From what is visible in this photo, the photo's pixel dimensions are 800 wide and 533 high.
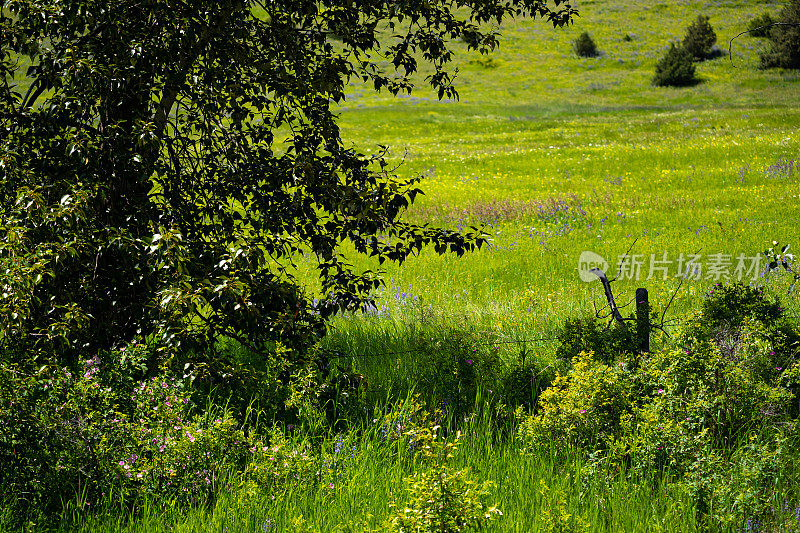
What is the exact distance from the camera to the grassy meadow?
140 inches

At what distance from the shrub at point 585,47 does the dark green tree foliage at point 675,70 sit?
19927 mm

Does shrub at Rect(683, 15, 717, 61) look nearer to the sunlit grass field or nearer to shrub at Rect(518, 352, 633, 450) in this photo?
the sunlit grass field

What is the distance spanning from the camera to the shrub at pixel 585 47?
85.9m

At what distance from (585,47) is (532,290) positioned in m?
88.0

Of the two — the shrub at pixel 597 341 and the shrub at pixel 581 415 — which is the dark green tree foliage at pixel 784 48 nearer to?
the shrub at pixel 597 341

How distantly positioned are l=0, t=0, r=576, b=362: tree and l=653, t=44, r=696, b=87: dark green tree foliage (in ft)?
224

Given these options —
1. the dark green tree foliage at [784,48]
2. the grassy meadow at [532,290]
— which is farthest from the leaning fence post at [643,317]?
the dark green tree foliage at [784,48]

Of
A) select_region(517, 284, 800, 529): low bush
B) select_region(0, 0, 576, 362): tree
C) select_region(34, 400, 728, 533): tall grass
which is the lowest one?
select_region(34, 400, 728, 533): tall grass

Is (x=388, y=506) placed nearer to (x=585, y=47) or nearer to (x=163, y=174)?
(x=163, y=174)

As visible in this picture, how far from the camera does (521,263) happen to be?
11.0 meters

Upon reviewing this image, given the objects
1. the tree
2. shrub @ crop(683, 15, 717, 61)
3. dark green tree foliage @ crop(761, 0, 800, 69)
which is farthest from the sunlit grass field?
shrub @ crop(683, 15, 717, 61)

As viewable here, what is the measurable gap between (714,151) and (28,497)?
79.8 ft

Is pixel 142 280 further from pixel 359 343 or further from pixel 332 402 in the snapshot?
pixel 359 343

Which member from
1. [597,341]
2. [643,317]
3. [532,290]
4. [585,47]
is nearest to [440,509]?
[597,341]
